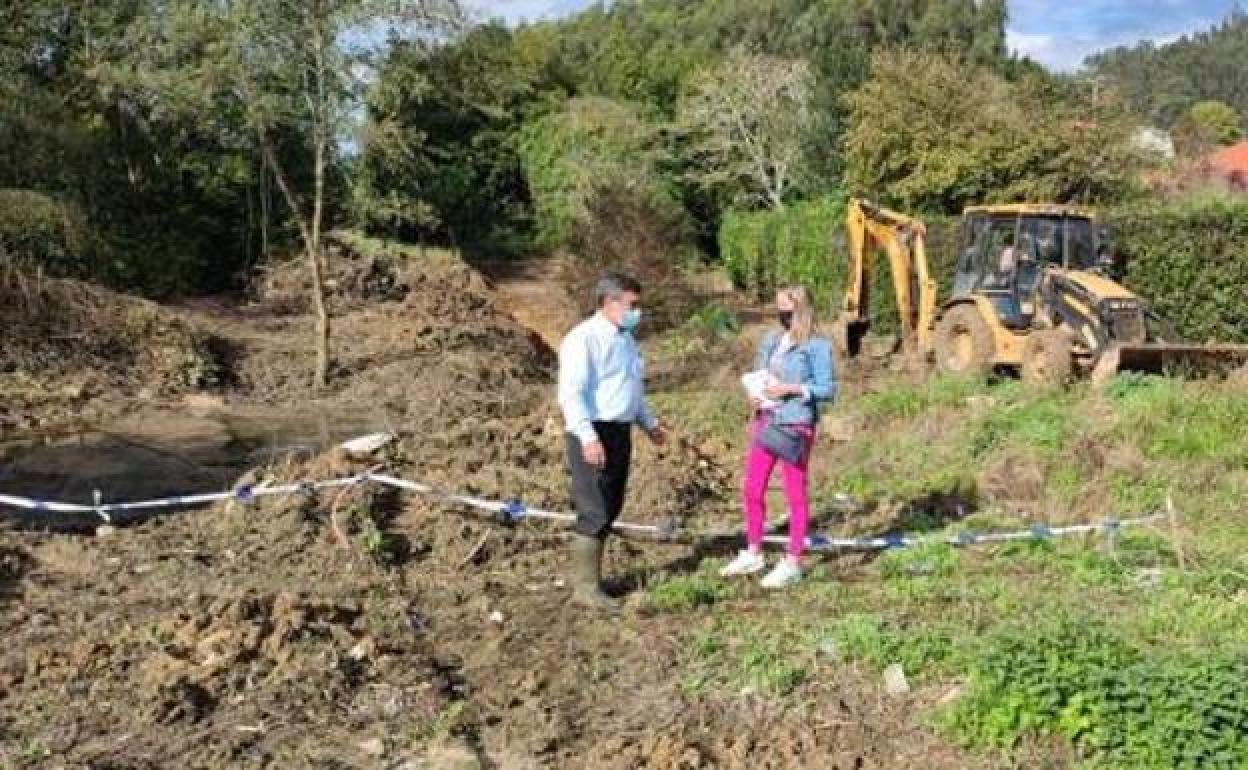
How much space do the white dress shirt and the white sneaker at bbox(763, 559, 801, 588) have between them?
1205 millimetres

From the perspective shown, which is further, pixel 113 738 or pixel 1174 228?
pixel 1174 228

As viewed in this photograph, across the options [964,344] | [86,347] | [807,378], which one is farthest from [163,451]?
[964,344]

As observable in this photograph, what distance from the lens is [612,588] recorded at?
802cm

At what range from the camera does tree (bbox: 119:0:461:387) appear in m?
18.1

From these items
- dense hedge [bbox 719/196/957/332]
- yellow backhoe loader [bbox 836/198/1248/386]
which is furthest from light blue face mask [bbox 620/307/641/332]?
dense hedge [bbox 719/196/957/332]

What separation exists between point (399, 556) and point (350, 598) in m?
1.23

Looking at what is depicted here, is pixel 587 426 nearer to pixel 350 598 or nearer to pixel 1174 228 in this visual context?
pixel 350 598

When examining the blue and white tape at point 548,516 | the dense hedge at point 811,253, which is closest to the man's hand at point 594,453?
the blue and white tape at point 548,516

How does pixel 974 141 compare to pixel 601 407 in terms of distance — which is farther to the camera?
pixel 974 141

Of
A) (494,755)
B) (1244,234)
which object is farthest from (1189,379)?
(494,755)

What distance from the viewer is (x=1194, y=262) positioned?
18156 millimetres

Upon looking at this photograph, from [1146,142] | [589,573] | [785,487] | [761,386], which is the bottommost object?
[589,573]

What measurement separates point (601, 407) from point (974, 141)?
20.5 meters

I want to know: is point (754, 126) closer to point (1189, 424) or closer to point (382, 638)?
point (1189, 424)
